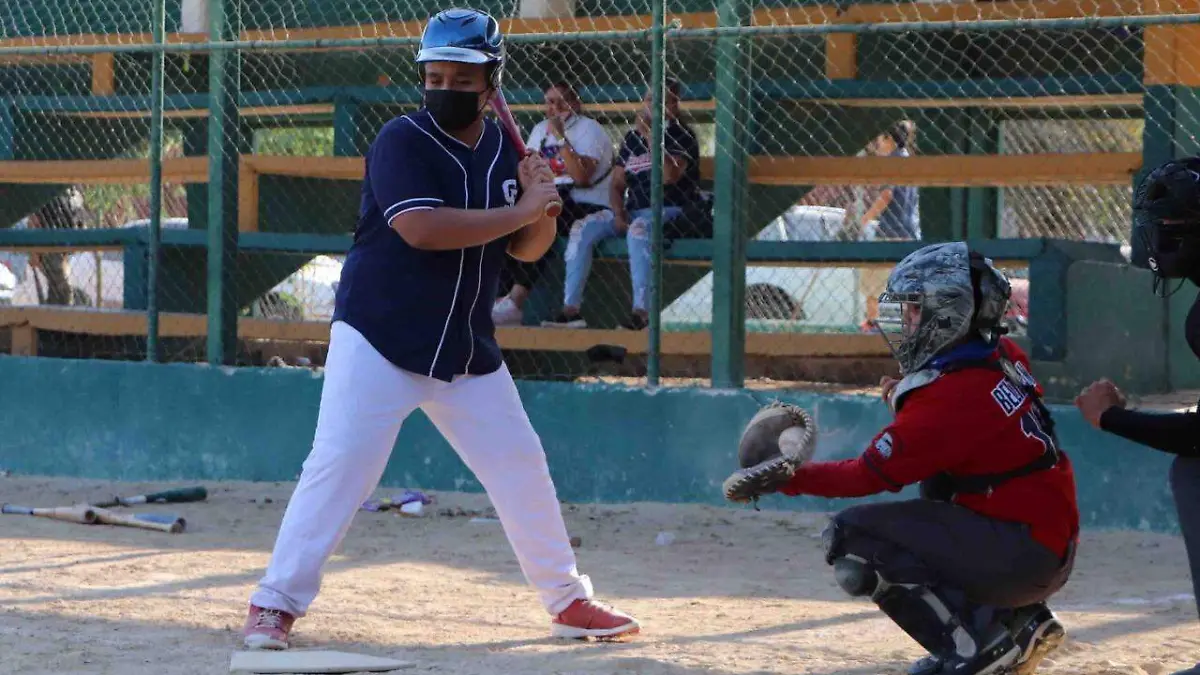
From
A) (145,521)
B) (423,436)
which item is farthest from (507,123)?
(423,436)

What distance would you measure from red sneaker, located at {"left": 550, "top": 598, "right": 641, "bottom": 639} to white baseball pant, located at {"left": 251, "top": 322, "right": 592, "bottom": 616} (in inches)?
4.3

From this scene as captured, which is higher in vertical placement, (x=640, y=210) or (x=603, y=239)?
(x=640, y=210)

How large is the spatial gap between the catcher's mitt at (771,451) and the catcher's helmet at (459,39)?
1.33 m

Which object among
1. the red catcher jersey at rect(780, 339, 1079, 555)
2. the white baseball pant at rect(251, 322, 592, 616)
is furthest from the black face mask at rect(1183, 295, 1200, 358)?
the white baseball pant at rect(251, 322, 592, 616)

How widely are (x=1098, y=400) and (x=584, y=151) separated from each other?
592cm

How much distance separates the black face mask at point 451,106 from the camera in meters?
4.83

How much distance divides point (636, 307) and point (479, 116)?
Result: 4.43 meters

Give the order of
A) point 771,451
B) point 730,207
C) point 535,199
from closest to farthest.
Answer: point 771,451 < point 535,199 < point 730,207

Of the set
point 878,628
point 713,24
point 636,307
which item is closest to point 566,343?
point 636,307

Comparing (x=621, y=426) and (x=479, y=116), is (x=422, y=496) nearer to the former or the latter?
(x=621, y=426)

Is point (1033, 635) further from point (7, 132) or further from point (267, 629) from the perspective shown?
point (7, 132)

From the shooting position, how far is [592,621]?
5.14 metres

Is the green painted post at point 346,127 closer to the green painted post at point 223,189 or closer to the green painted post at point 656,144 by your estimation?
the green painted post at point 223,189

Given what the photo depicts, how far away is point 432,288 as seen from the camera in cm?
491
